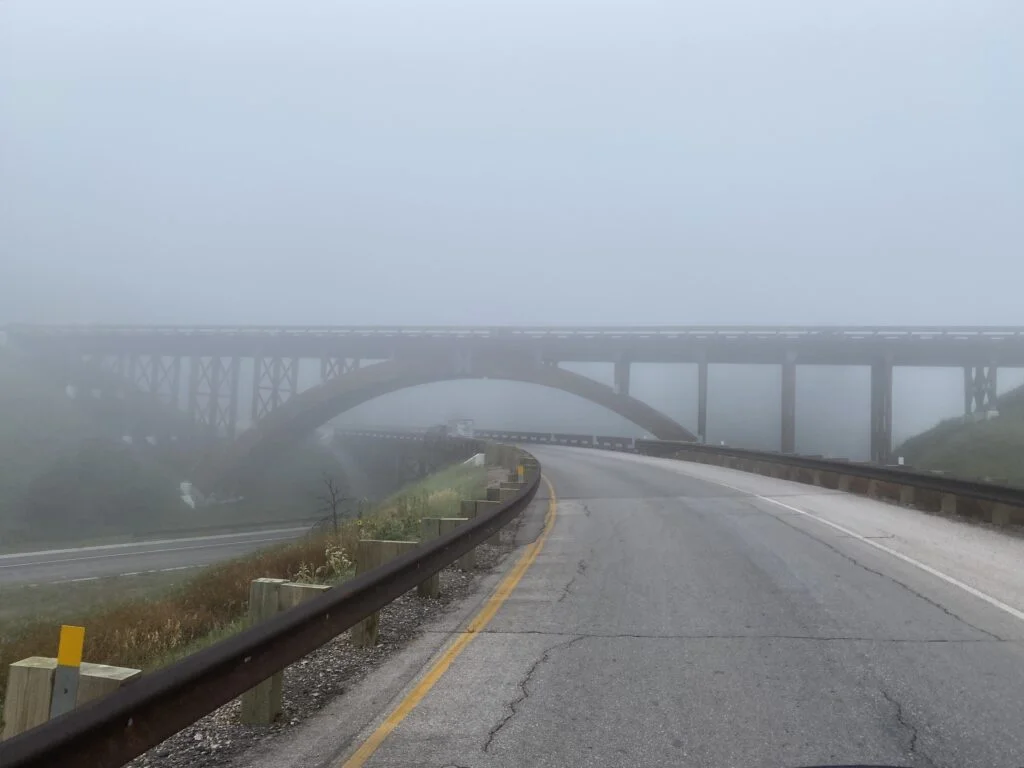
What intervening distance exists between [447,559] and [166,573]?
26458mm

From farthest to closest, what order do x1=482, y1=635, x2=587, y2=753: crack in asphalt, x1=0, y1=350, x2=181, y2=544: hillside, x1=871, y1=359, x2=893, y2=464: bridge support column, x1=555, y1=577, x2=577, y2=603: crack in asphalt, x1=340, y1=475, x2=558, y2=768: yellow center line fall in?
x1=871, y1=359, x2=893, y2=464: bridge support column
x1=0, y1=350, x2=181, y2=544: hillside
x1=555, y1=577, x2=577, y2=603: crack in asphalt
x1=482, y1=635, x2=587, y2=753: crack in asphalt
x1=340, y1=475, x2=558, y2=768: yellow center line

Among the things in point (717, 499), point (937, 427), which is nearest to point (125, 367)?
point (937, 427)

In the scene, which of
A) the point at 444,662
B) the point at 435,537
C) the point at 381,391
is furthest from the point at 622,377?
the point at 444,662

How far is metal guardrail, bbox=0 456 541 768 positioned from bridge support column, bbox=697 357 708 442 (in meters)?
64.4

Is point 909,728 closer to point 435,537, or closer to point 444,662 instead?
point 444,662

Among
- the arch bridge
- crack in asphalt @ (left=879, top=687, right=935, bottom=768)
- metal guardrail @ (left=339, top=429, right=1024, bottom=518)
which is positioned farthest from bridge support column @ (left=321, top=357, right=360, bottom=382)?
crack in asphalt @ (left=879, top=687, right=935, bottom=768)

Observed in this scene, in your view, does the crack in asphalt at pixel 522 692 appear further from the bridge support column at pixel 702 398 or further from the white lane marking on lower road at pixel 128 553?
the bridge support column at pixel 702 398

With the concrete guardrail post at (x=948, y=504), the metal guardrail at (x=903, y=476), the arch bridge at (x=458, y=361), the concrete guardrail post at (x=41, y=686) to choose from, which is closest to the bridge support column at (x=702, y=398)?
the arch bridge at (x=458, y=361)

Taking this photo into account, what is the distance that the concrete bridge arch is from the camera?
72.8 meters

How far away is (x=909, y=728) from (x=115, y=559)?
38.6m

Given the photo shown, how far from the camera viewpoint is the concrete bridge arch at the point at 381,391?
72.8m

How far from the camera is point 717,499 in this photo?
20.1 metres

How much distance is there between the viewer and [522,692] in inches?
225

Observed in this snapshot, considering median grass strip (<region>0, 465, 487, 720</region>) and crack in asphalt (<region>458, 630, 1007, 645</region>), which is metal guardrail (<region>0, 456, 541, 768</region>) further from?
median grass strip (<region>0, 465, 487, 720</region>)
